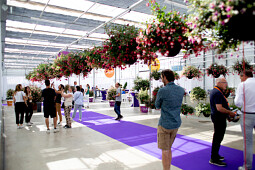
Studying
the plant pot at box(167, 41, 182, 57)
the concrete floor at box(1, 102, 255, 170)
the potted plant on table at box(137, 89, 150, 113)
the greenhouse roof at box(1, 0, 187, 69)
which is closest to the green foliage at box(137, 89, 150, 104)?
the potted plant on table at box(137, 89, 150, 113)

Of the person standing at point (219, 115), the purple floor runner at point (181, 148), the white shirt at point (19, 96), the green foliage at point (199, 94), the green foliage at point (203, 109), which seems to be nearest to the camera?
the person standing at point (219, 115)

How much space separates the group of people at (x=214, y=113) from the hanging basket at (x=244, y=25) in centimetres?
115

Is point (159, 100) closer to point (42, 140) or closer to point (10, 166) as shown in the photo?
point (10, 166)

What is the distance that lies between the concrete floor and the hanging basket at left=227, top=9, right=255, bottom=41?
256 cm

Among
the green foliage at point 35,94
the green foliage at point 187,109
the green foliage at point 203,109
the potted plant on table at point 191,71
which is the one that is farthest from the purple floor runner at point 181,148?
the green foliage at point 35,94

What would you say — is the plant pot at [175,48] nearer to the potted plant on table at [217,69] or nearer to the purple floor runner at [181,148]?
the purple floor runner at [181,148]

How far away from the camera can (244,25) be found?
4.47ft

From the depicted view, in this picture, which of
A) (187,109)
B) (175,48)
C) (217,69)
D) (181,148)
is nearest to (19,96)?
(181,148)

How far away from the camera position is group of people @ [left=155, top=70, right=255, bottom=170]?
265cm

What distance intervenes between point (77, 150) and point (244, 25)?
3.96m

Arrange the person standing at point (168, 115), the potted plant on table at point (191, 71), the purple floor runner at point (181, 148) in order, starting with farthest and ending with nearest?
the potted plant on table at point (191, 71), the purple floor runner at point (181, 148), the person standing at point (168, 115)

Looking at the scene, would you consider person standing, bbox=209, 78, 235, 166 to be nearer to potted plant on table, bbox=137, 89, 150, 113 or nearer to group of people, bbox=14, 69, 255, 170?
group of people, bbox=14, 69, 255, 170

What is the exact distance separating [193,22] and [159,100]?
48.4 inches

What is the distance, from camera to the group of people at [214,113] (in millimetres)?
2655
